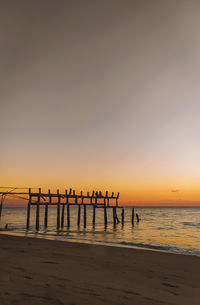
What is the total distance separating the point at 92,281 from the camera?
18.2 feet

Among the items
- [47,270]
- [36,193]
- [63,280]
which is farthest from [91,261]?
[36,193]

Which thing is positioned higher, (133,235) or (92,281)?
(92,281)

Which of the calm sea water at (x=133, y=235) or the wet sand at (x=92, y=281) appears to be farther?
the calm sea water at (x=133, y=235)

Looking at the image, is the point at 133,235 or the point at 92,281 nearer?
the point at 92,281

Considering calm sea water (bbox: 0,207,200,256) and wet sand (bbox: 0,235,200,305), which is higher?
wet sand (bbox: 0,235,200,305)

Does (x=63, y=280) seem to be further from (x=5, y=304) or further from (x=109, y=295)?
(x=5, y=304)

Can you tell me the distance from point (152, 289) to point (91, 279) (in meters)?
1.55

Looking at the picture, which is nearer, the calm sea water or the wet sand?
the wet sand

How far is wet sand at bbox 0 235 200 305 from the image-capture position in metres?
4.36

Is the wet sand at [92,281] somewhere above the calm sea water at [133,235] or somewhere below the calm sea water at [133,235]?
above

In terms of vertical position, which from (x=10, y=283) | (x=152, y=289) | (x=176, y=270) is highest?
(x=10, y=283)

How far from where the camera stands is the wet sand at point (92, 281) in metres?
4.36

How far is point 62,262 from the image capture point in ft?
24.4

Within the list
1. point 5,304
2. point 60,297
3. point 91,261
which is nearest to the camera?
point 5,304
